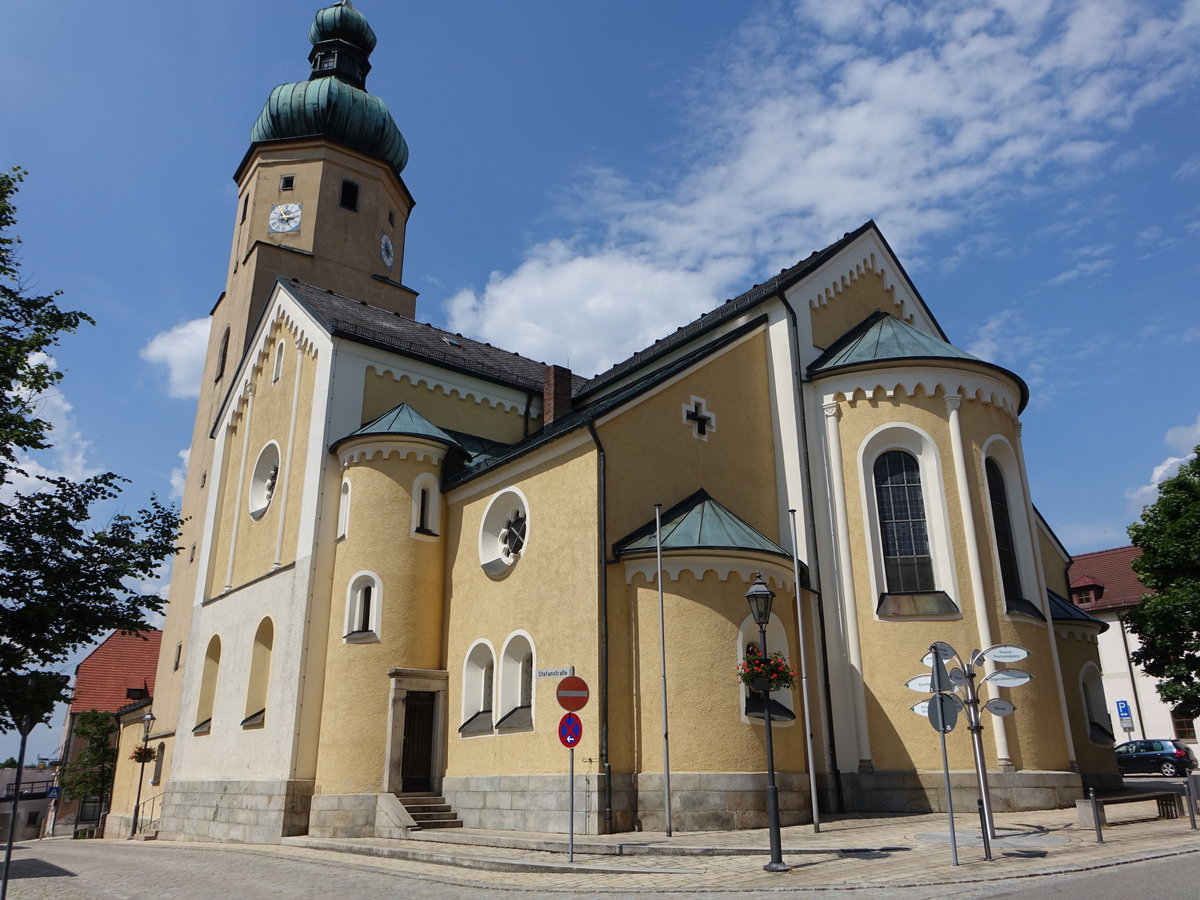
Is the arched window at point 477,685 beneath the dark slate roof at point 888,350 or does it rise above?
beneath

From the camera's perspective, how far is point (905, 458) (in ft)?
69.4

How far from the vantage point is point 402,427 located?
22.7 meters

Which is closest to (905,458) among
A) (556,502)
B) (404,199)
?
(556,502)

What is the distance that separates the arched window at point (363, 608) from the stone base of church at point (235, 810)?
335cm

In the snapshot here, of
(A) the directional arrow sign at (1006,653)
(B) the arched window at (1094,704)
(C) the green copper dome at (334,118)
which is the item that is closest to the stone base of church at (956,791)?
(B) the arched window at (1094,704)

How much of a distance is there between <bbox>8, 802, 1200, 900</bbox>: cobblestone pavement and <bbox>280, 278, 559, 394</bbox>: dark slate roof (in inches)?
501

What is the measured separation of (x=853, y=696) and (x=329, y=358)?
14.9m

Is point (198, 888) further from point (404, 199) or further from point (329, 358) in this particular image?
point (404, 199)

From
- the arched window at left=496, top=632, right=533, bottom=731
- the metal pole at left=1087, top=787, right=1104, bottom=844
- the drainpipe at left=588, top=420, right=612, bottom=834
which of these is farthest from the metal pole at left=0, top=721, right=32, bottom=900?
the metal pole at left=1087, top=787, right=1104, bottom=844

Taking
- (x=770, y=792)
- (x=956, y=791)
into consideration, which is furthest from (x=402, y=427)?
(x=956, y=791)

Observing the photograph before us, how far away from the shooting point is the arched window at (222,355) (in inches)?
1315

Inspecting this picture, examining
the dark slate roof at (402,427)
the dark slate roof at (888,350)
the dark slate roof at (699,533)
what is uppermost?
the dark slate roof at (888,350)

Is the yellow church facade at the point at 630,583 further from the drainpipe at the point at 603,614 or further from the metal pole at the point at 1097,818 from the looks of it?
the metal pole at the point at 1097,818

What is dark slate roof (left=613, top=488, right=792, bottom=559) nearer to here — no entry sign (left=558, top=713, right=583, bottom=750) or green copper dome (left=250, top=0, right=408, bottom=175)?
no entry sign (left=558, top=713, right=583, bottom=750)
